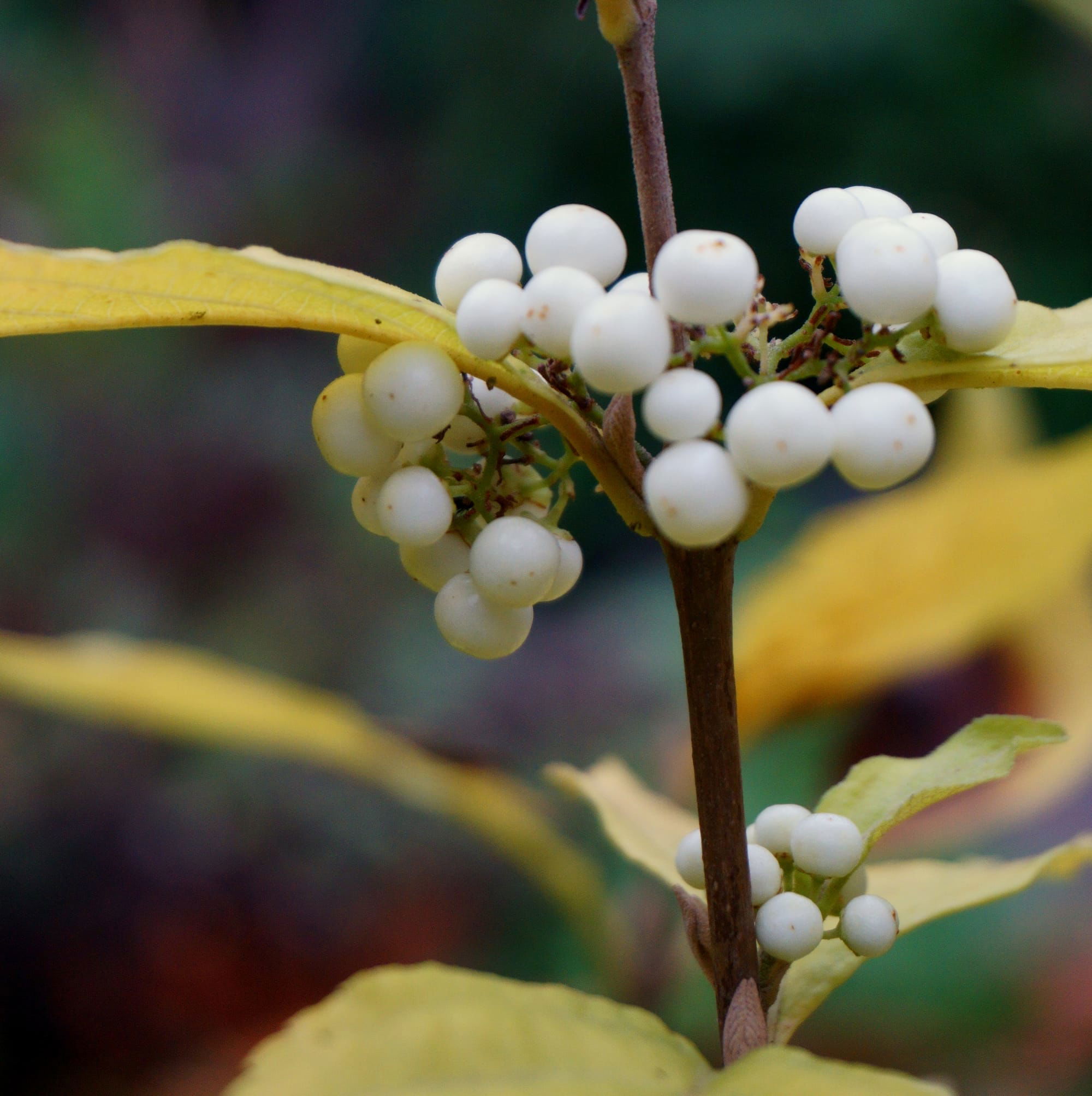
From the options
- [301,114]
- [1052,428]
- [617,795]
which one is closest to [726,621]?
[617,795]

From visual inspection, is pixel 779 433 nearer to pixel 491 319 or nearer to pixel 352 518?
pixel 491 319

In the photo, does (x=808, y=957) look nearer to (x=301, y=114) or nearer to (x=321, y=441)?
(x=321, y=441)

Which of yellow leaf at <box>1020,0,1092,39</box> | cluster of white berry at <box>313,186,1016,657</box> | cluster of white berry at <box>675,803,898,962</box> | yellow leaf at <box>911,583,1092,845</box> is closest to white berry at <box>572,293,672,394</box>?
cluster of white berry at <box>313,186,1016,657</box>

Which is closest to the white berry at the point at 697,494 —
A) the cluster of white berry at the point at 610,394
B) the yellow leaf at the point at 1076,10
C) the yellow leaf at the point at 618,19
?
the cluster of white berry at the point at 610,394

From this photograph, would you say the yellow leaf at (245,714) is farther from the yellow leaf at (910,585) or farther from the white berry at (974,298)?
the white berry at (974,298)

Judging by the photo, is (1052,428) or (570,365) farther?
(1052,428)
